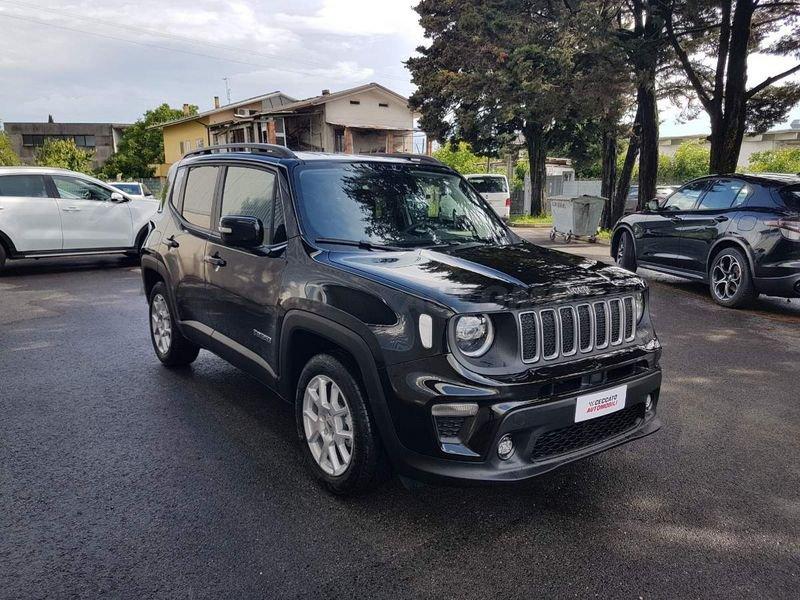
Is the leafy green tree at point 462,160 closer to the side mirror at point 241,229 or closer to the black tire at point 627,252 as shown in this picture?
the black tire at point 627,252

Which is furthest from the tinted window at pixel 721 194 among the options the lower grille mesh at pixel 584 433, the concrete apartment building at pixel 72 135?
the concrete apartment building at pixel 72 135

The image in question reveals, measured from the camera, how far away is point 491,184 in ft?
73.8

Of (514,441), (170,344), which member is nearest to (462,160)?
(170,344)

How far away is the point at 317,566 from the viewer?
9.05 ft

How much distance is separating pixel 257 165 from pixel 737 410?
3946 millimetres

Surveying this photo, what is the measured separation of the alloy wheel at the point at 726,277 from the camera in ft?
26.7

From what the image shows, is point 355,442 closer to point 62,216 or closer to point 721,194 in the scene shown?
point 721,194

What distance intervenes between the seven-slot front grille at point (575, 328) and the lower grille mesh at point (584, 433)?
36 centimetres

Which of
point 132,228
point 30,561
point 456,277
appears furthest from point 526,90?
point 30,561

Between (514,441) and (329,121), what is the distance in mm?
34075

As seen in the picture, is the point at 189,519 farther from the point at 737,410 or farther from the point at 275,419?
the point at 737,410

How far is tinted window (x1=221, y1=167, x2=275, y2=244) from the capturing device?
13.2 ft

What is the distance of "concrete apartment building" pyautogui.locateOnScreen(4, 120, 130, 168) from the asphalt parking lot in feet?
251

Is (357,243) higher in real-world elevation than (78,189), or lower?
lower
